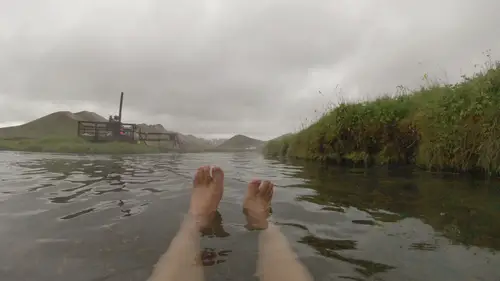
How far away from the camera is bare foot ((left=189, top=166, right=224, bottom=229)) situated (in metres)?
2.59

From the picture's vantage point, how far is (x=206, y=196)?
2994mm

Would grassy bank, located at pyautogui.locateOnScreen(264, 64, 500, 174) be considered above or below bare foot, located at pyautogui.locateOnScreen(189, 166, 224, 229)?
above

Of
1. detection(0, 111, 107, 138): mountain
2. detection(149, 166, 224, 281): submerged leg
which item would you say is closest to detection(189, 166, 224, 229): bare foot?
detection(149, 166, 224, 281): submerged leg

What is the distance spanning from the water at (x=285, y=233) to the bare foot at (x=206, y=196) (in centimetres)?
15

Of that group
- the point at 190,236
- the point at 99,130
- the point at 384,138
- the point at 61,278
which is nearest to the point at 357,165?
the point at 384,138

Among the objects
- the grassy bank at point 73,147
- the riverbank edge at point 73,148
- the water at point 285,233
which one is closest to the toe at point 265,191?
the water at point 285,233

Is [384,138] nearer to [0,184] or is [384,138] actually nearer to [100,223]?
[100,223]

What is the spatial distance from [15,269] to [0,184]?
3.53 meters

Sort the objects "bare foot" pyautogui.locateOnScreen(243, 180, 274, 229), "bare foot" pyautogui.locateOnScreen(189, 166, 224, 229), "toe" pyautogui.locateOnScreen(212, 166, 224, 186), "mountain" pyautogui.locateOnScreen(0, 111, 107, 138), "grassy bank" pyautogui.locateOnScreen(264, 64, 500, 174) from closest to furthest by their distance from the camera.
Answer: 1. "bare foot" pyautogui.locateOnScreen(243, 180, 274, 229)
2. "bare foot" pyautogui.locateOnScreen(189, 166, 224, 229)
3. "toe" pyautogui.locateOnScreen(212, 166, 224, 186)
4. "grassy bank" pyautogui.locateOnScreen(264, 64, 500, 174)
5. "mountain" pyautogui.locateOnScreen(0, 111, 107, 138)

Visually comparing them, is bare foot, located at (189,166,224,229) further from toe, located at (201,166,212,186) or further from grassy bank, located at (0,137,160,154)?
grassy bank, located at (0,137,160,154)

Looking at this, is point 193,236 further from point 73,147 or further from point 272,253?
point 73,147

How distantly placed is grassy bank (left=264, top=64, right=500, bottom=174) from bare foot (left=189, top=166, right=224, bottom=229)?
4.13 metres

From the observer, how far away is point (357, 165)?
6.96 m

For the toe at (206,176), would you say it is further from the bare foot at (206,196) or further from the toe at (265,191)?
the toe at (265,191)
